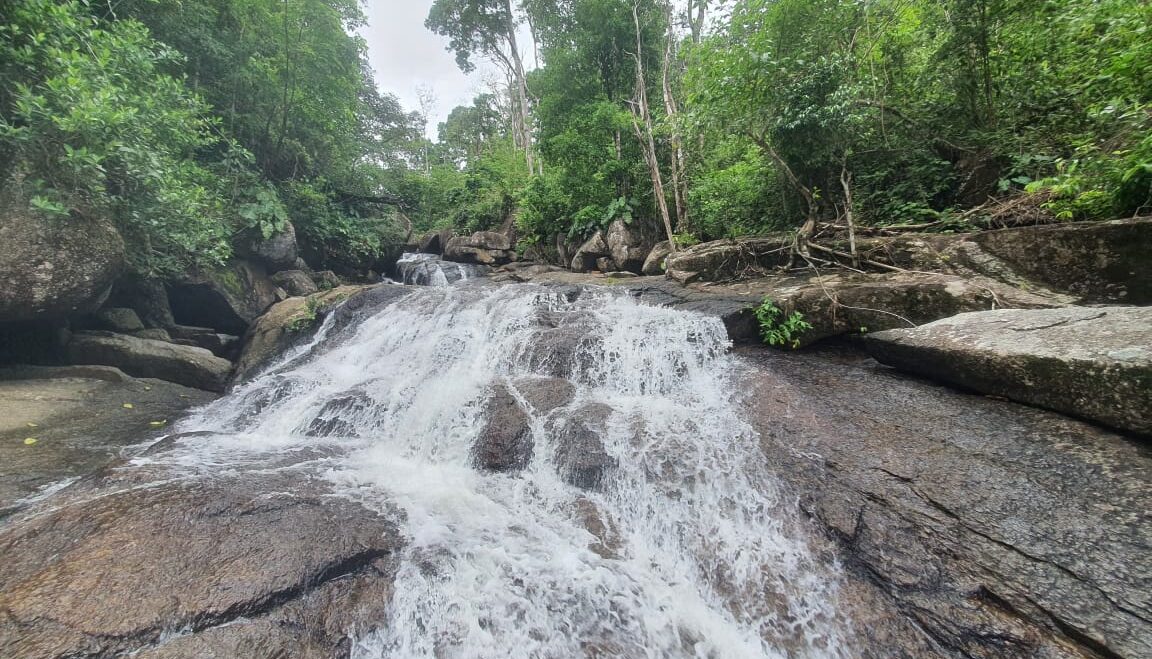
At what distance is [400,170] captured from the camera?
20609 millimetres

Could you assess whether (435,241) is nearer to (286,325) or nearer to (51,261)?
(286,325)

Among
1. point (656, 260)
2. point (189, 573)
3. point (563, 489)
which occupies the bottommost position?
point (563, 489)

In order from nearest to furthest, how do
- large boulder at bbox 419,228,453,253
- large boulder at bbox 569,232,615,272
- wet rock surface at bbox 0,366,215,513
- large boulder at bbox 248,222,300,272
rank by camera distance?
wet rock surface at bbox 0,366,215,513
large boulder at bbox 248,222,300,272
large boulder at bbox 569,232,615,272
large boulder at bbox 419,228,453,253

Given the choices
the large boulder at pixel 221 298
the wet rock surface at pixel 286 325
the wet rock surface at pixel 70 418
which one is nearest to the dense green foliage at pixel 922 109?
the wet rock surface at pixel 286 325

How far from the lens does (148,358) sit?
7.26 meters

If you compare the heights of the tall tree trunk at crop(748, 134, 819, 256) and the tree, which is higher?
A: the tree

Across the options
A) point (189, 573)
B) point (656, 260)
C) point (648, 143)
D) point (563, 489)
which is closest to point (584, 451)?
point (563, 489)

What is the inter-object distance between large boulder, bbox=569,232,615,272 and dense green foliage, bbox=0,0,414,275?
25.7ft

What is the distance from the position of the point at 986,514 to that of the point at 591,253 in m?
10.2

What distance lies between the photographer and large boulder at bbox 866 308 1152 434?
2.95 m

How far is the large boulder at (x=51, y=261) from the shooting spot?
5344mm

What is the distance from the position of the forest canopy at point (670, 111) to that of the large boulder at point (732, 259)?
70 cm

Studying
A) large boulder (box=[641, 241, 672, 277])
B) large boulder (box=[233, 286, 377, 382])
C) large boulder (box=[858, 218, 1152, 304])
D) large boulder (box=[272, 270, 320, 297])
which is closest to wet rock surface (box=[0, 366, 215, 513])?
large boulder (box=[233, 286, 377, 382])

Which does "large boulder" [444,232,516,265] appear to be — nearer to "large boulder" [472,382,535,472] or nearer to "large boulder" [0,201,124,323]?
"large boulder" [0,201,124,323]
